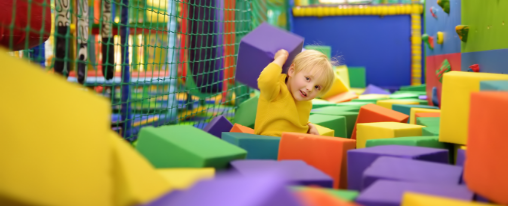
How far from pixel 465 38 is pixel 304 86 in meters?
0.90

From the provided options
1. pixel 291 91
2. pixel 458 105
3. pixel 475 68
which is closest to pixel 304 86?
pixel 291 91

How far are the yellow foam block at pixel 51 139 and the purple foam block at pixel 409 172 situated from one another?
1.80 ft

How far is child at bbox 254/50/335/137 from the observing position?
174 centimetres

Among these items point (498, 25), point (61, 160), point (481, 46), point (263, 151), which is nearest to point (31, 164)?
point (61, 160)

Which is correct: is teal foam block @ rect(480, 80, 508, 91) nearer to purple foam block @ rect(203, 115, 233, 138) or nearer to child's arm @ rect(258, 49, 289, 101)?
child's arm @ rect(258, 49, 289, 101)

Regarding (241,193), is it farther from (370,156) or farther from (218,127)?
(218,127)

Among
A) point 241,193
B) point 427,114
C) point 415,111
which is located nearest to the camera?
point 241,193

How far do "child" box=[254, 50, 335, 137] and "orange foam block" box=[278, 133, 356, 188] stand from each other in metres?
0.41

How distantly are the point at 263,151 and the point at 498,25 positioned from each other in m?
0.99

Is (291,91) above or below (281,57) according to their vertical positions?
below

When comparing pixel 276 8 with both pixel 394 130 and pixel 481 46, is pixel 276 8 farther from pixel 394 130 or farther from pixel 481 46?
pixel 394 130

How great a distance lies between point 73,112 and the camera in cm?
75

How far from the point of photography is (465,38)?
2.10 meters

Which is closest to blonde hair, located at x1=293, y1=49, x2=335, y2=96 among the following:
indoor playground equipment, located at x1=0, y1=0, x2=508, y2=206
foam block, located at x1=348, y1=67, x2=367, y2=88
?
indoor playground equipment, located at x1=0, y1=0, x2=508, y2=206
